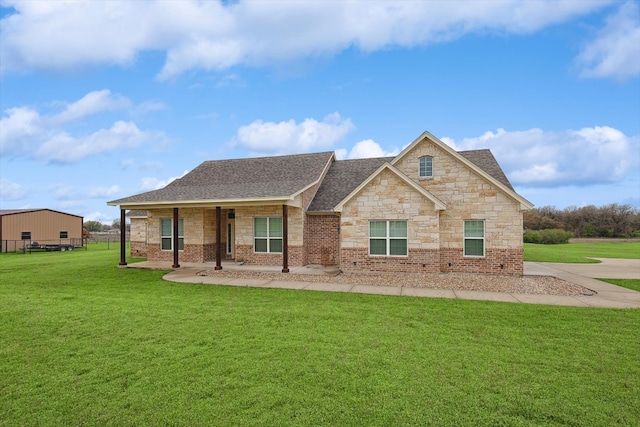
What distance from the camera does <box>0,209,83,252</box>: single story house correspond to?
2889cm

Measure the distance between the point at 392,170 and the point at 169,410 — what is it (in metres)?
11.6

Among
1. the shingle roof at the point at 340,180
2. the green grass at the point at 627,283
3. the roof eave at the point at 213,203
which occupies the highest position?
the shingle roof at the point at 340,180

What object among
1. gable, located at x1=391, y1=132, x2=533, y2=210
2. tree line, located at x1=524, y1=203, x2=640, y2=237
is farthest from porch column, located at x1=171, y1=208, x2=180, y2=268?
tree line, located at x1=524, y1=203, x2=640, y2=237

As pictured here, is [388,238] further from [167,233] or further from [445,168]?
[167,233]

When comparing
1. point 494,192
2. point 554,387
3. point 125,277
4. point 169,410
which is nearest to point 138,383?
point 169,410

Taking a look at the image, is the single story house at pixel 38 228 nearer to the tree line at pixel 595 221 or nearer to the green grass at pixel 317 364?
the green grass at pixel 317 364

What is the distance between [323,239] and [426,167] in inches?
233

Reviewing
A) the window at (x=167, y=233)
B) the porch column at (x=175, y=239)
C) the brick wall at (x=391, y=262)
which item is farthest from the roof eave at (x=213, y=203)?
the brick wall at (x=391, y=262)

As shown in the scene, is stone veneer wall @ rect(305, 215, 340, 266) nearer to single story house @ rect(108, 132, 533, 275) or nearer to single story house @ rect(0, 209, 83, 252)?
single story house @ rect(108, 132, 533, 275)

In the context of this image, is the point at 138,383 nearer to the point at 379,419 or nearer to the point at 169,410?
the point at 169,410

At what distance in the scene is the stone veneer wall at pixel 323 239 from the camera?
16.0 meters

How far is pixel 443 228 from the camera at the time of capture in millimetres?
13922

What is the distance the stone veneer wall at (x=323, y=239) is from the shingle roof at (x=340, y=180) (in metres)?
0.64

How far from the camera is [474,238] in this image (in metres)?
13.6
